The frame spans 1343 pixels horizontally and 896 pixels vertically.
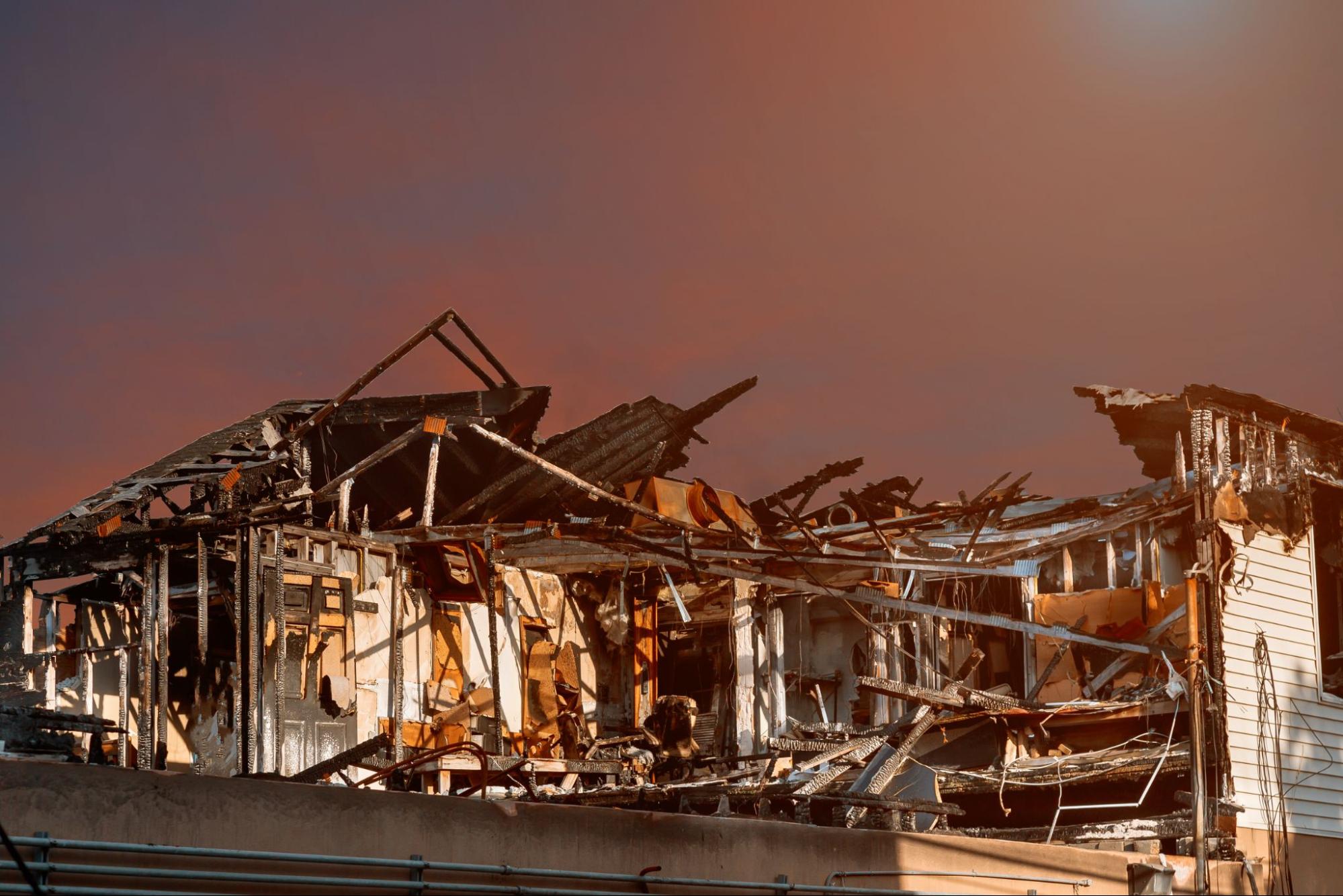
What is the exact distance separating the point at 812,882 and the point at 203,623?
10.3 meters

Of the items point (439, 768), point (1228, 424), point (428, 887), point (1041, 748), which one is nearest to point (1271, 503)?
point (1228, 424)

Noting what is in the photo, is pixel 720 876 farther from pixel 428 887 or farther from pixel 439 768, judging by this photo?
pixel 439 768

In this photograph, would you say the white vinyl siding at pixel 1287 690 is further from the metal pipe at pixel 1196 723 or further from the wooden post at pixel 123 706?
the wooden post at pixel 123 706

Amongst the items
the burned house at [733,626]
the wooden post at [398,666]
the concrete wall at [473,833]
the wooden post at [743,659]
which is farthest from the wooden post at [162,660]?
the concrete wall at [473,833]

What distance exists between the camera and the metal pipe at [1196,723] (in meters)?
16.5

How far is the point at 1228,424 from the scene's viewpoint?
19688mm

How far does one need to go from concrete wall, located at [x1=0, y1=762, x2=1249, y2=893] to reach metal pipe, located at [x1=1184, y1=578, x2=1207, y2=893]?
15.0 feet

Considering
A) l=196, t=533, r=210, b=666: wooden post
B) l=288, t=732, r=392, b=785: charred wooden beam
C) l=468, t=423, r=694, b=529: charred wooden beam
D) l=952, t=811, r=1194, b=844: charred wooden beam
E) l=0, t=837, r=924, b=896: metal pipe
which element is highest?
l=468, t=423, r=694, b=529: charred wooden beam

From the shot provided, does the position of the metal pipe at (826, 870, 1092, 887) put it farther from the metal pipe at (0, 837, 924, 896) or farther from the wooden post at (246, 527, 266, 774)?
the wooden post at (246, 527, 266, 774)

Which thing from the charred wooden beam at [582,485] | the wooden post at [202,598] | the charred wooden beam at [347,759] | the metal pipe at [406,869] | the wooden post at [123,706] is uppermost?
the charred wooden beam at [582,485]

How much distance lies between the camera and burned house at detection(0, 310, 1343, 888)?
18031mm

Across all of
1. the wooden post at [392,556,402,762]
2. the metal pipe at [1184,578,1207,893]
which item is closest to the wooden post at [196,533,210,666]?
the wooden post at [392,556,402,762]

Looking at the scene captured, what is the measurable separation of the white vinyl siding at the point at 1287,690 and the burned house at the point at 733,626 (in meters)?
0.05

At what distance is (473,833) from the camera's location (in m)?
8.78
